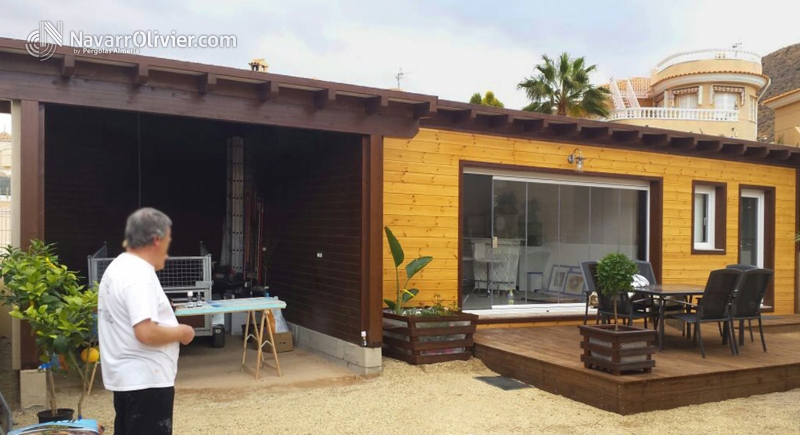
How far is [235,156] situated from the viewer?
919 centimetres

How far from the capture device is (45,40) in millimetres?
4941

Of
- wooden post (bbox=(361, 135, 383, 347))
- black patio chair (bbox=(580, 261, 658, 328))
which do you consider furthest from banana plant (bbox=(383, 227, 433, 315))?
black patio chair (bbox=(580, 261, 658, 328))

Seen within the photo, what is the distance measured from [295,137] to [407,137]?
1877 mm

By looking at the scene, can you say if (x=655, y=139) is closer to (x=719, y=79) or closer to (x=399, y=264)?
(x=399, y=264)

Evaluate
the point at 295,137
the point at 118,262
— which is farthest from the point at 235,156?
the point at 118,262

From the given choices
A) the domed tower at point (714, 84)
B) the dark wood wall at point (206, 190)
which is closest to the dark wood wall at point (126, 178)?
the dark wood wall at point (206, 190)

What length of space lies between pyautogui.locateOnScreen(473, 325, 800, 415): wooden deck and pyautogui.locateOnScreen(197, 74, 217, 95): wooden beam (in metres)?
3.87

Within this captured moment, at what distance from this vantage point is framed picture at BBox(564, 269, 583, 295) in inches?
349

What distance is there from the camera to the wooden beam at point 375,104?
20.4ft

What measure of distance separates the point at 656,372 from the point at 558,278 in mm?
3426

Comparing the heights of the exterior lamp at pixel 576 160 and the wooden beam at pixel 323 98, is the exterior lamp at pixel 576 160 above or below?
below

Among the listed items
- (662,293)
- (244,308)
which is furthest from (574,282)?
(244,308)

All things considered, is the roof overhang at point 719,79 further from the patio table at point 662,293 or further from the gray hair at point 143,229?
the gray hair at point 143,229

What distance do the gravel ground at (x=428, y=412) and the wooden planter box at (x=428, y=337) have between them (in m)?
0.52
